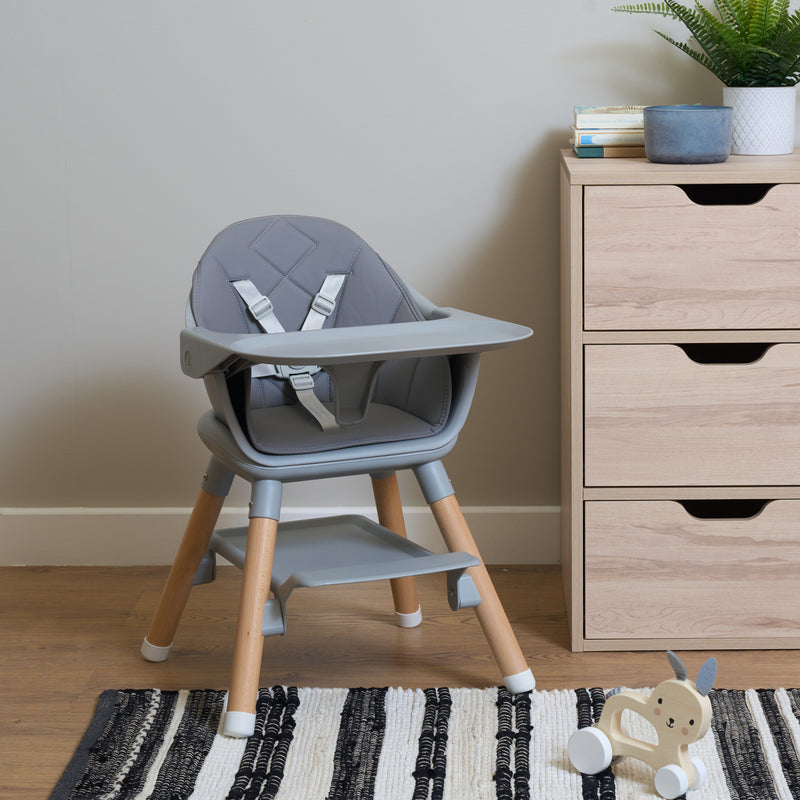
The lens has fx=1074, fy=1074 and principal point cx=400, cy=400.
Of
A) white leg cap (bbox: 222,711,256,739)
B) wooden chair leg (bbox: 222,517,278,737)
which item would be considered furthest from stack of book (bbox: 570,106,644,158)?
white leg cap (bbox: 222,711,256,739)

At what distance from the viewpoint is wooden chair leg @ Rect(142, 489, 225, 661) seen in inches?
63.7

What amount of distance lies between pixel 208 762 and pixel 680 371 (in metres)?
0.87

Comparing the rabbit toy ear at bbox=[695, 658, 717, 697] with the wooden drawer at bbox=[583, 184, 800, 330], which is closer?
the rabbit toy ear at bbox=[695, 658, 717, 697]

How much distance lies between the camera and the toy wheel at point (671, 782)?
4.16ft

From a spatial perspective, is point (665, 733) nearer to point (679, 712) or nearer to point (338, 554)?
point (679, 712)

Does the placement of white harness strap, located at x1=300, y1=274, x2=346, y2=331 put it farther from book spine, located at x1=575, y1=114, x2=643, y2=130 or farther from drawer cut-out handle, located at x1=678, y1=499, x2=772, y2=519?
drawer cut-out handle, located at x1=678, y1=499, x2=772, y2=519

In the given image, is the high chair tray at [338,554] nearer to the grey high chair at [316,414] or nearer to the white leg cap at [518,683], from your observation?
the grey high chair at [316,414]

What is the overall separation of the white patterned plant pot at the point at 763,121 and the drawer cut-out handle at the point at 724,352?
1.01 ft

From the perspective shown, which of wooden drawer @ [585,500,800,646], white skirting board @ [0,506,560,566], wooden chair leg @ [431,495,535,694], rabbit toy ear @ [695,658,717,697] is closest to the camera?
rabbit toy ear @ [695,658,717,697]

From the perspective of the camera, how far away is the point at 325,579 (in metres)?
1.37

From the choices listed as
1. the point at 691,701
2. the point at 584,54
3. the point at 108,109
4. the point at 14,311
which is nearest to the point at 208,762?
the point at 691,701

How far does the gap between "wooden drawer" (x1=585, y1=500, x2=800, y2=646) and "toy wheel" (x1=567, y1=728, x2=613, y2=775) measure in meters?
0.34

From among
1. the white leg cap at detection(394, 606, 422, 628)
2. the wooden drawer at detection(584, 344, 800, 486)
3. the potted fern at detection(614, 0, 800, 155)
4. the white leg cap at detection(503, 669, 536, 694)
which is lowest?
the white leg cap at detection(394, 606, 422, 628)

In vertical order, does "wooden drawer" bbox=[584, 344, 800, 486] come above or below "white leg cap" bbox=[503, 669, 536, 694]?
above
